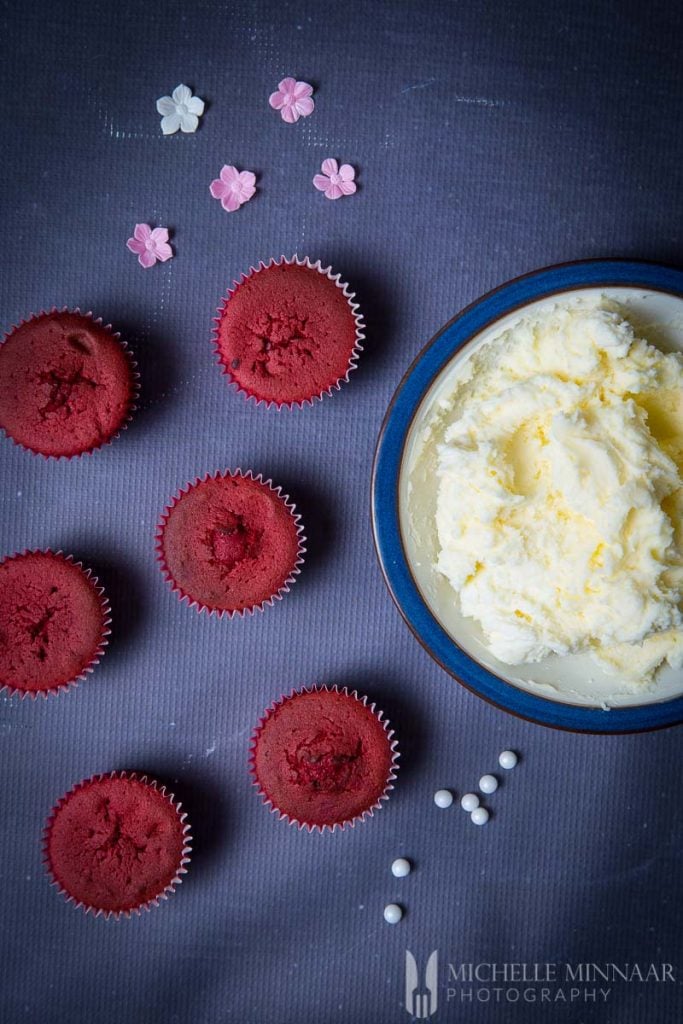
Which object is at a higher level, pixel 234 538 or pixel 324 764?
pixel 234 538

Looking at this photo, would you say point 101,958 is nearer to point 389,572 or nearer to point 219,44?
point 389,572

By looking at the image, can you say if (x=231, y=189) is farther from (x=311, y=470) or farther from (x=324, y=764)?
(x=324, y=764)

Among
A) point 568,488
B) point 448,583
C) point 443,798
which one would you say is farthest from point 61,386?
point 443,798

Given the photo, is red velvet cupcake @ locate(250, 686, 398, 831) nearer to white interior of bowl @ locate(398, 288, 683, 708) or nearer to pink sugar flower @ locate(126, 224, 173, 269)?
white interior of bowl @ locate(398, 288, 683, 708)

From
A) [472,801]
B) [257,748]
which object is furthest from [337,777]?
[472,801]

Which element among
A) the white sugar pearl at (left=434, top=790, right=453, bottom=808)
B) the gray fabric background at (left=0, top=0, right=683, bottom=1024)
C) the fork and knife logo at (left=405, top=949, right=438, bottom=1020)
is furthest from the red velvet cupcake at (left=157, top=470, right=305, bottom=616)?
the fork and knife logo at (left=405, top=949, right=438, bottom=1020)

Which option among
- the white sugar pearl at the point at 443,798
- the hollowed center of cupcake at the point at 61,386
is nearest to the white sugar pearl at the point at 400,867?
the white sugar pearl at the point at 443,798

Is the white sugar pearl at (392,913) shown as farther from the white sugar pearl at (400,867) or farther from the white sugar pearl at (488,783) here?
the white sugar pearl at (488,783)
